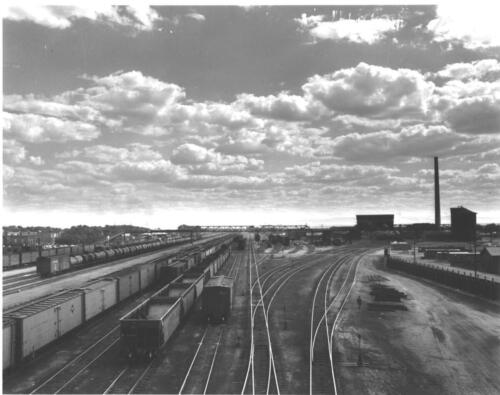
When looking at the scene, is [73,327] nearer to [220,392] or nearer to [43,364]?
[43,364]

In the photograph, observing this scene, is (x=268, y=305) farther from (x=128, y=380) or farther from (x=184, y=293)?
(x=128, y=380)

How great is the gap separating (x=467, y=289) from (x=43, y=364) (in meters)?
47.9

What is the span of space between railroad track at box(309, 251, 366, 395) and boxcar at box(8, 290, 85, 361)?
629 inches

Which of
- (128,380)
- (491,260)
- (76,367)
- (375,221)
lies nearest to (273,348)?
(128,380)

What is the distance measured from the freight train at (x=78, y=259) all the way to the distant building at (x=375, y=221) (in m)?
116

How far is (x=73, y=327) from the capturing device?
29.4 meters

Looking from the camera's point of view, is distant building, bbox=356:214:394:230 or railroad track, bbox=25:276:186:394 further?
distant building, bbox=356:214:394:230

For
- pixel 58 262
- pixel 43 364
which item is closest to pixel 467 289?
pixel 43 364

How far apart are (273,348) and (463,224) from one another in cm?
13517

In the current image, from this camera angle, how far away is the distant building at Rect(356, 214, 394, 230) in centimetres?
19288

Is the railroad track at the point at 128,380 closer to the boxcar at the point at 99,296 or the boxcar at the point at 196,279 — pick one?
the boxcar at the point at 99,296

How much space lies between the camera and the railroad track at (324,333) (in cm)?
2212

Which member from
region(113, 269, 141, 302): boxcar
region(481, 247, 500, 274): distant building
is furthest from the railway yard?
region(481, 247, 500, 274): distant building

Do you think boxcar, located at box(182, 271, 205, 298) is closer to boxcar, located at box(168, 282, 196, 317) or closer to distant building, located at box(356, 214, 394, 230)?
boxcar, located at box(168, 282, 196, 317)
